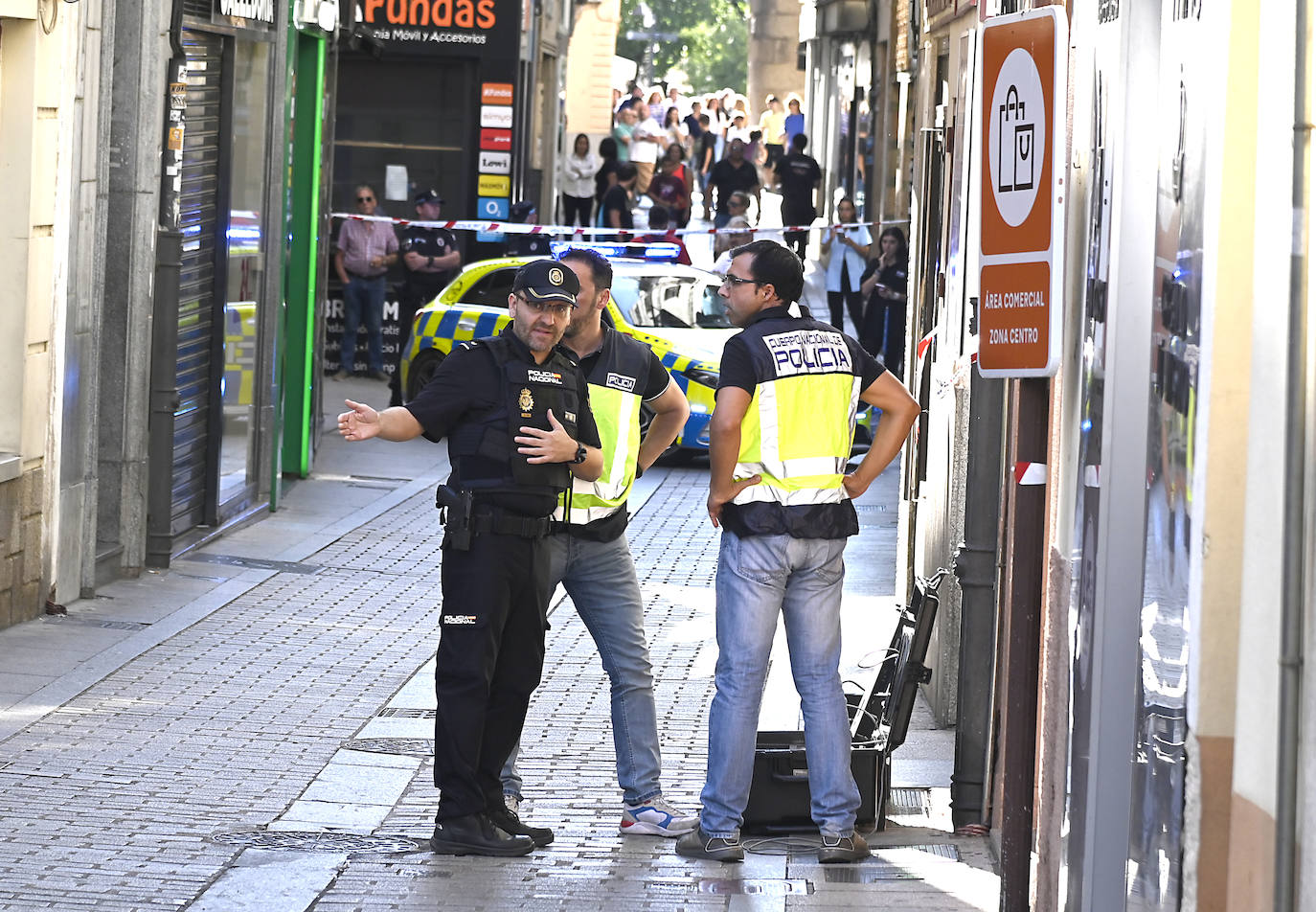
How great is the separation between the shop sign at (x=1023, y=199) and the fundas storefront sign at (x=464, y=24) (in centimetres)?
2181

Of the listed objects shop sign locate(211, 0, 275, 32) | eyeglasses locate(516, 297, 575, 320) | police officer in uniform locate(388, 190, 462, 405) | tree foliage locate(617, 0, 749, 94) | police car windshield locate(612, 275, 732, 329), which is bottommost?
eyeglasses locate(516, 297, 575, 320)

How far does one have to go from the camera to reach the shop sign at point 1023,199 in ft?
15.6

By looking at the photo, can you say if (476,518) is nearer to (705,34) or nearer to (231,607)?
(231,607)

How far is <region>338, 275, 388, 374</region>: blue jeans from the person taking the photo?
22.7 metres

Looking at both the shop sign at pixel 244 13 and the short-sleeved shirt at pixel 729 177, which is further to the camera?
the short-sleeved shirt at pixel 729 177

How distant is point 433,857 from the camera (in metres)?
6.80

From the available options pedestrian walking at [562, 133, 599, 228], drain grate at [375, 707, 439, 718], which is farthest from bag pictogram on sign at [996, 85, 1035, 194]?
pedestrian walking at [562, 133, 599, 228]

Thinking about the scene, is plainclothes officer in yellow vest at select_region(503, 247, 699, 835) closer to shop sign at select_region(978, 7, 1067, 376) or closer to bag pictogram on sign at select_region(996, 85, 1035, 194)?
shop sign at select_region(978, 7, 1067, 376)

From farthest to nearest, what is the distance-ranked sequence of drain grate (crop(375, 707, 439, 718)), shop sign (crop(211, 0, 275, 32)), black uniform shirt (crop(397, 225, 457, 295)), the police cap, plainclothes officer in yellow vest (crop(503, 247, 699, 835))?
black uniform shirt (crop(397, 225, 457, 295)) → shop sign (crop(211, 0, 275, 32)) → drain grate (crop(375, 707, 439, 718)) → plainclothes officer in yellow vest (crop(503, 247, 699, 835)) → the police cap

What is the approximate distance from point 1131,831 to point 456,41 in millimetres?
23141

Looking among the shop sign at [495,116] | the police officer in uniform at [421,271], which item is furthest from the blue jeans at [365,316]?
the shop sign at [495,116]

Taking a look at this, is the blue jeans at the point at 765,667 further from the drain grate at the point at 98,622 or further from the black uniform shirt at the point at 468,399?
the drain grate at the point at 98,622

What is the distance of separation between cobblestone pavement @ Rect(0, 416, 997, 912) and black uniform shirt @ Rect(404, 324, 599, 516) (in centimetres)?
116

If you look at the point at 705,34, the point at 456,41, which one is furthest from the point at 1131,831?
the point at 705,34
